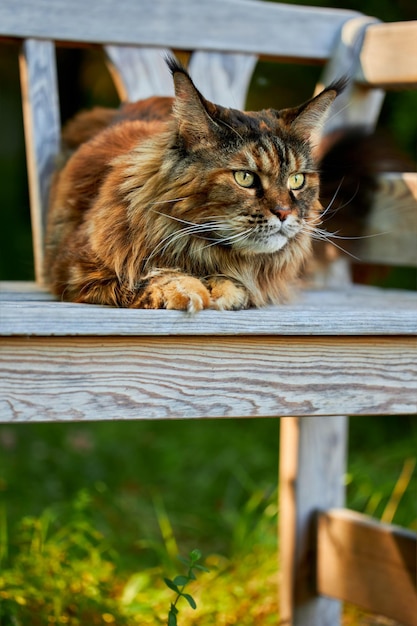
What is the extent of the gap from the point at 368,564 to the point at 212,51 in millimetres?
1670

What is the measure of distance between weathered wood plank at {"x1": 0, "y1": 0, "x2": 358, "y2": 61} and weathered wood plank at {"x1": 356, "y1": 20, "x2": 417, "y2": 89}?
0.54ft

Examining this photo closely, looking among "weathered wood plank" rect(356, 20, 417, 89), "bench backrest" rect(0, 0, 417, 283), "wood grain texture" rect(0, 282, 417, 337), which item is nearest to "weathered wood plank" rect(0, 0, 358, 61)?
"bench backrest" rect(0, 0, 417, 283)

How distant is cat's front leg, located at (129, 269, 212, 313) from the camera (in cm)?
154

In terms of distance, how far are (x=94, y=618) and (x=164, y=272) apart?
3.12 ft

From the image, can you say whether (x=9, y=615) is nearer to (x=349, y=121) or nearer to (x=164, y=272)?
(x=164, y=272)

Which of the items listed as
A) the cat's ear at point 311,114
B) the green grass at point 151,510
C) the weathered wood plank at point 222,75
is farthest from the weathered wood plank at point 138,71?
the green grass at point 151,510

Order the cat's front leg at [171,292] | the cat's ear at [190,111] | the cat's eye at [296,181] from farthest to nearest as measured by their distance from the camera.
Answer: the cat's eye at [296,181]
the cat's ear at [190,111]
the cat's front leg at [171,292]

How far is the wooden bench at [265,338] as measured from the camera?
147 cm

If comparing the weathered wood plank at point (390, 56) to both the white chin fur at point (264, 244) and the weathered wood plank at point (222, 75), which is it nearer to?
the weathered wood plank at point (222, 75)

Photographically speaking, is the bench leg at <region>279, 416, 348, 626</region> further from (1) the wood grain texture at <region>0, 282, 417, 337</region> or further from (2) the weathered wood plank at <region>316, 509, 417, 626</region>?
(1) the wood grain texture at <region>0, 282, 417, 337</region>

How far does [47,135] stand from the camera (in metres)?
2.61

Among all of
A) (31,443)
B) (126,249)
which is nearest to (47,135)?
(126,249)

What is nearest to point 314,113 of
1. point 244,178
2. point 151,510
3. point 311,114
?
point 311,114

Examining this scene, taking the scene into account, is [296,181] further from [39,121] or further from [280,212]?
[39,121]
